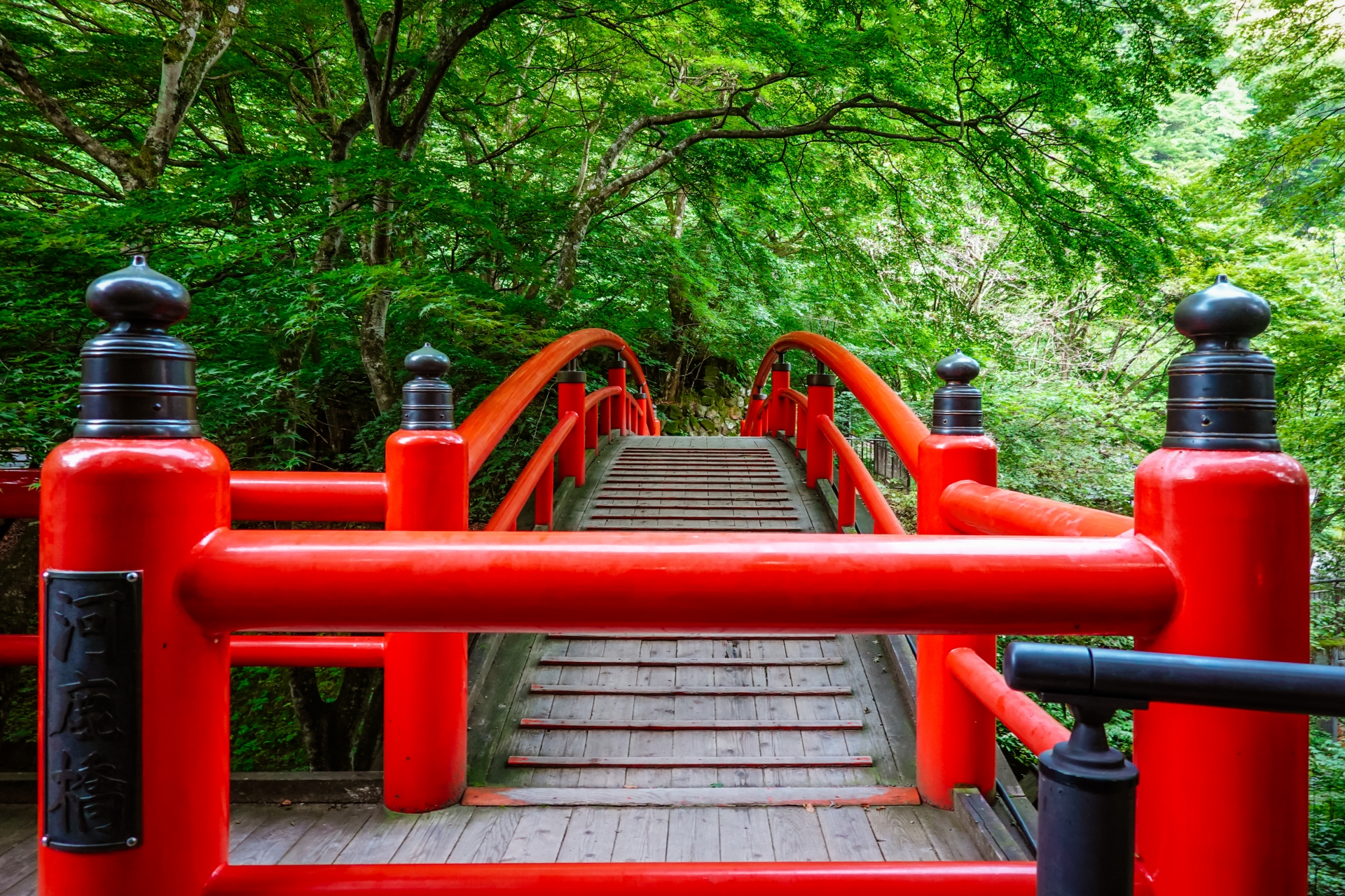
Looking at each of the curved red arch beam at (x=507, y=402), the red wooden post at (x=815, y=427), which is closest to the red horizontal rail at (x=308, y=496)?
the curved red arch beam at (x=507, y=402)

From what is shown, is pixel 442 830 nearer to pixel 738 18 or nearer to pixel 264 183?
pixel 264 183

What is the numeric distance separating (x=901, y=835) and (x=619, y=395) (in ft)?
15.5

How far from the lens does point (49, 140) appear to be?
3.96m

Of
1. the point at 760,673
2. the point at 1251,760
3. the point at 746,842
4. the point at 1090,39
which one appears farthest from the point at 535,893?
the point at 1090,39

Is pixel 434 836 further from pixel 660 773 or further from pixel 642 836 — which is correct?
pixel 660 773

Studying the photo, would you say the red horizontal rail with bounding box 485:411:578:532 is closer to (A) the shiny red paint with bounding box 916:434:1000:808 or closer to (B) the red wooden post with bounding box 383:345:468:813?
(B) the red wooden post with bounding box 383:345:468:813

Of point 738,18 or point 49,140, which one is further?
point 738,18

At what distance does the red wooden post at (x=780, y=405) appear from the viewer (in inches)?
235

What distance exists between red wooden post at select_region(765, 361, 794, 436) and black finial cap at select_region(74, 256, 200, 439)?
5.30 metres

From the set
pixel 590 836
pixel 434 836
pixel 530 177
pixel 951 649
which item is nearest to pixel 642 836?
pixel 590 836

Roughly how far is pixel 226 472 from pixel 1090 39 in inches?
197

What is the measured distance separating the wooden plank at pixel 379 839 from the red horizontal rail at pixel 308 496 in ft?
2.45

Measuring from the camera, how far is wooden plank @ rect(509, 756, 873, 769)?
2.00 m

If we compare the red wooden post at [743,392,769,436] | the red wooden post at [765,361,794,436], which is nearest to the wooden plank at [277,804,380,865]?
the red wooden post at [765,361,794,436]
